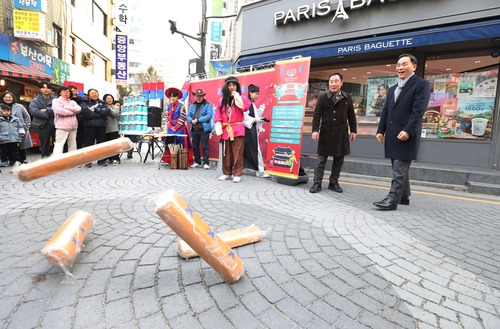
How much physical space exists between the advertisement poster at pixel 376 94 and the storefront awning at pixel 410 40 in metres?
1.34

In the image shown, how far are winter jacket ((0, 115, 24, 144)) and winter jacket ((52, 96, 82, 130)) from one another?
1353 millimetres

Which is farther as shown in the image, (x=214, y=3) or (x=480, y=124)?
Result: (x=214, y=3)

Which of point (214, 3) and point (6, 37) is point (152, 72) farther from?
point (6, 37)

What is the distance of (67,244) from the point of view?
1.98 m

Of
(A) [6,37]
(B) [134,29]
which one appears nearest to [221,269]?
(A) [6,37]

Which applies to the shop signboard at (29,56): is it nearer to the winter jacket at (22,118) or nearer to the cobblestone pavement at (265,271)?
the winter jacket at (22,118)

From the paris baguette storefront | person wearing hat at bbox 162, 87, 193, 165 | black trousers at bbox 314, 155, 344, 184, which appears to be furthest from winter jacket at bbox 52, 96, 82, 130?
the paris baguette storefront

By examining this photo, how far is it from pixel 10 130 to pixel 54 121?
1.23 meters

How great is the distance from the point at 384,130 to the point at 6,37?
12.7 meters

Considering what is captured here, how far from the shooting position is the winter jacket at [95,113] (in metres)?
7.23

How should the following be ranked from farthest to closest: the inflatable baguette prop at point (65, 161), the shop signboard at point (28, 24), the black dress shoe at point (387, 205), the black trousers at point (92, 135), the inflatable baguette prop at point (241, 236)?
the shop signboard at point (28, 24)
the black trousers at point (92, 135)
the black dress shoe at point (387, 205)
the inflatable baguette prop at point (241, 236)
the inflatable baguette prop at point (65, 161)

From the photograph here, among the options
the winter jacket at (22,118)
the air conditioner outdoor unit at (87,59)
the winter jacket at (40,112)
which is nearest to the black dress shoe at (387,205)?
the winter jacket at (40,112)

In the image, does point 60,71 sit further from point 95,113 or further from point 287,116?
point 287,116

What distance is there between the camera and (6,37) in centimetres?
1022
